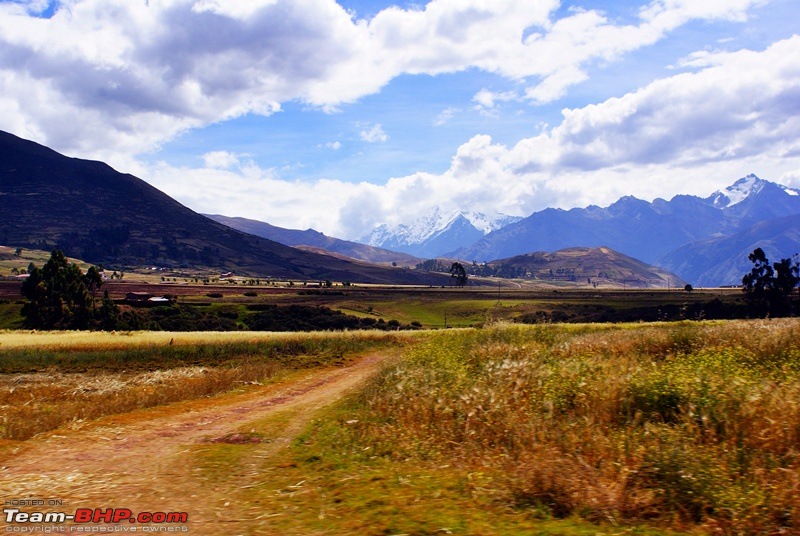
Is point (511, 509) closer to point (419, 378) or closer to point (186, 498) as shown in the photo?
point (186, 498)

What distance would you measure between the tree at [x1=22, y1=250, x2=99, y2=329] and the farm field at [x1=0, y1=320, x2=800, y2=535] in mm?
60070

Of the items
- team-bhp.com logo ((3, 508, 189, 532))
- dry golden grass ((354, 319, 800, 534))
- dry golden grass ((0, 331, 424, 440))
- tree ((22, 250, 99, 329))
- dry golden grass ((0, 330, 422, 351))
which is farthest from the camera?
tree ((22, 250, 99, 329))

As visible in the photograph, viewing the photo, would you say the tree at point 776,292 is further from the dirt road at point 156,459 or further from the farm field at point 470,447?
the dirt road at point 156,459

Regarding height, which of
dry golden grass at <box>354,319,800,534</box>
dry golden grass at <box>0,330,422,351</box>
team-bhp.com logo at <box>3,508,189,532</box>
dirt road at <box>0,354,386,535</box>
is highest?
dry golden grass at <box>354,319,800,534</box>

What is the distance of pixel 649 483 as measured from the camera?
822 cm

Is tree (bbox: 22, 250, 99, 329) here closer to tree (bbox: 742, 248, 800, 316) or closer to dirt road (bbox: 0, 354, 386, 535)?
dirt road (bbox: 0, 354, 386, 535)

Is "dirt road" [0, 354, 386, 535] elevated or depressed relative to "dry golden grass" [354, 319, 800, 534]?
depressed

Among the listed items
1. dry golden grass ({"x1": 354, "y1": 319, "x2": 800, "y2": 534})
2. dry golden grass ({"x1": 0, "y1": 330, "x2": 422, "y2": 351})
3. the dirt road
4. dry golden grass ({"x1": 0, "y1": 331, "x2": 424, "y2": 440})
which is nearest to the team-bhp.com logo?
the dirt road

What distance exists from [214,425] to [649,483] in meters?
13.2

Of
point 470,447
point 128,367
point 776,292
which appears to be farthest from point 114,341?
point 776,292

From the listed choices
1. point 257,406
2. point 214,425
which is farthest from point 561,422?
point 257,406

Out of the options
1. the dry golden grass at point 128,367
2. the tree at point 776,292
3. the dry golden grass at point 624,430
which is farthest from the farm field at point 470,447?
the tree at point 776,292

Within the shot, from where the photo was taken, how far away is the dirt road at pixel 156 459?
9.07 m

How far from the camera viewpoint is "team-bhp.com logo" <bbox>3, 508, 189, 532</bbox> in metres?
8.26
